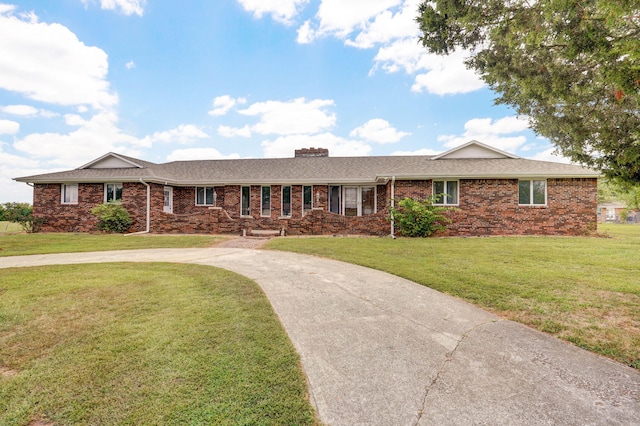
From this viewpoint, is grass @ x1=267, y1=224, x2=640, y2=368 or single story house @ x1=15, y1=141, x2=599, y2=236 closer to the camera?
grass @ x1=267, y1=224, x2=640, y2=368

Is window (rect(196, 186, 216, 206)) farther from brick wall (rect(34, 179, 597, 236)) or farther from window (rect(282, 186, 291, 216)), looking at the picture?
window (rect(282, 186, 291, 216))

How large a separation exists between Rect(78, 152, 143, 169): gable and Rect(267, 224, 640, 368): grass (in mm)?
13572

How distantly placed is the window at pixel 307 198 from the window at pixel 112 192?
1062 centimetres

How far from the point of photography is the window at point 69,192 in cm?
1645

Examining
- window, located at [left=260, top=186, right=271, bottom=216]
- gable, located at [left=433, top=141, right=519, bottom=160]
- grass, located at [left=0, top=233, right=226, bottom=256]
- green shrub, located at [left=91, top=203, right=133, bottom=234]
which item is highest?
gable, located at [left=433, top=141, right=519, bottom=160]

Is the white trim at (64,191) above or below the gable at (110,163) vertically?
below

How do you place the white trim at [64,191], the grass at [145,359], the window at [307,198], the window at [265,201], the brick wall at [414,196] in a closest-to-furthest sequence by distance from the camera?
1. the grass at [145,359]
2. the brick wall at [414,196]
3. the white trim at [64,191]
4. the window at [307,198]
5. the window at [265,201]

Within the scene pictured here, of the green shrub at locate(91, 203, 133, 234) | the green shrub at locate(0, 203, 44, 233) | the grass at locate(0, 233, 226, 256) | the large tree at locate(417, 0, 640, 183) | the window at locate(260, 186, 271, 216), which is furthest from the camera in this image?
the window at locate(260, 186, 271, 216)

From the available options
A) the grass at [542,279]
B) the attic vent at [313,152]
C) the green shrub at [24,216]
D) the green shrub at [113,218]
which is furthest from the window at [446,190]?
the green shrub at [24,216]

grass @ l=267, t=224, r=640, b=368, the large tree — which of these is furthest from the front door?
the large tree

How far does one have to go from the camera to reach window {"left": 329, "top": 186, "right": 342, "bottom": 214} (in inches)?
674

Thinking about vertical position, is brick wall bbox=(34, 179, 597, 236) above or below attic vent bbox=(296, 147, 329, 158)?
below

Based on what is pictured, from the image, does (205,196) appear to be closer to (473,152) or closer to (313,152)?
(313,152)

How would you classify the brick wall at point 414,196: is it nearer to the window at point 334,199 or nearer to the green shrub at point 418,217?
the green shrub at point 418,217
